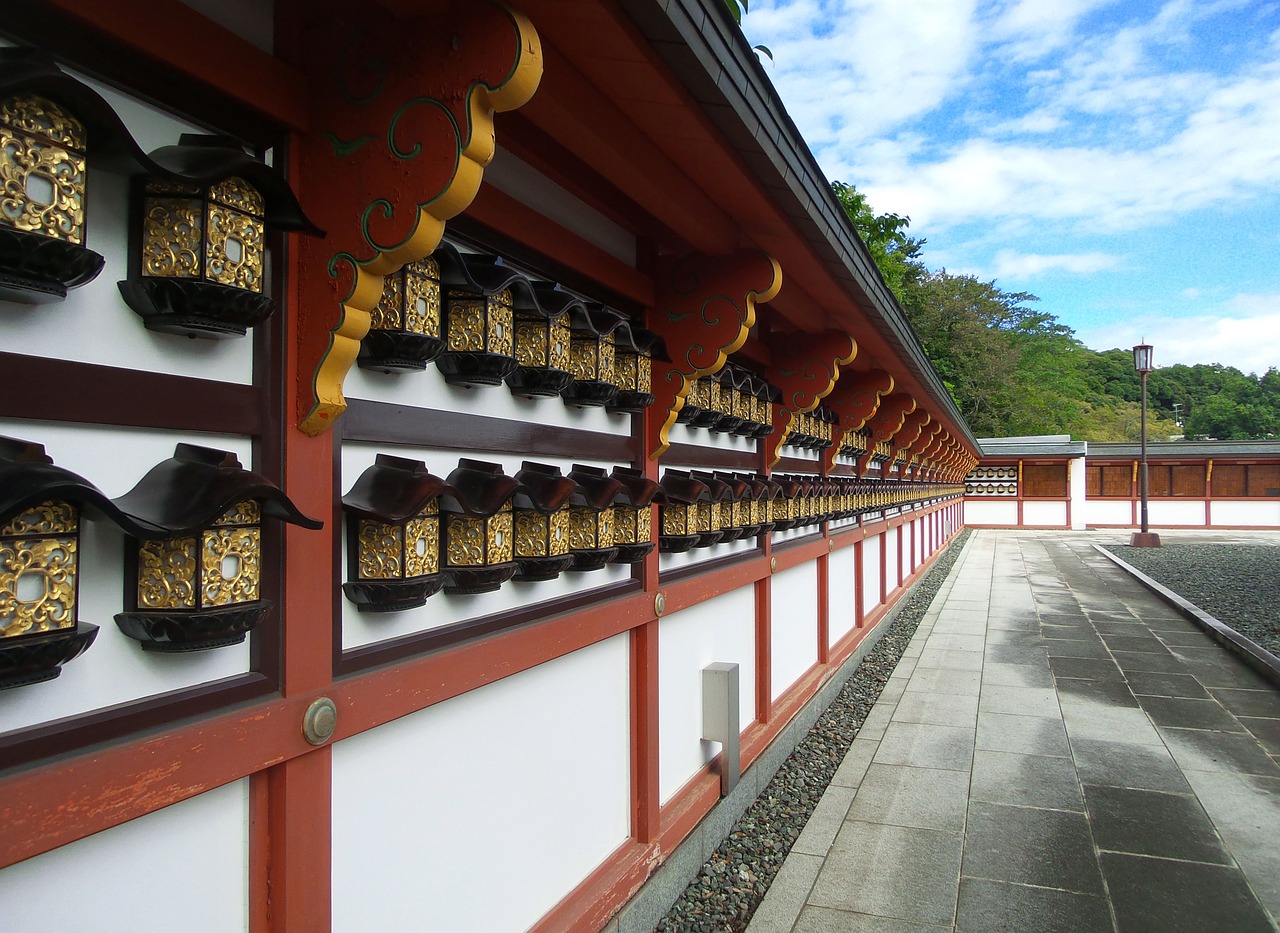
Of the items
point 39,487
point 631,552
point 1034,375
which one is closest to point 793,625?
point 631,552

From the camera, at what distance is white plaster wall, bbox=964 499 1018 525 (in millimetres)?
34594

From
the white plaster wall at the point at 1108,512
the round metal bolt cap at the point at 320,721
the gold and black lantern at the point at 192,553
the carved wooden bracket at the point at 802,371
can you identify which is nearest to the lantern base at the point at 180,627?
the gold and black lantern at the point at 192,553

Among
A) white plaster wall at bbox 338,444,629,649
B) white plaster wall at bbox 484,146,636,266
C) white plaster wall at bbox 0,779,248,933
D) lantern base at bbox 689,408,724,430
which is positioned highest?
white plaster wall at bbox 484,146,636,266

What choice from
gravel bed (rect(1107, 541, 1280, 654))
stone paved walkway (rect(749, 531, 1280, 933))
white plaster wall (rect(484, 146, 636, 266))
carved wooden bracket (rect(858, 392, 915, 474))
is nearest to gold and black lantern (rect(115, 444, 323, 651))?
white plaster wall (rect(484, 146, 636, 266))

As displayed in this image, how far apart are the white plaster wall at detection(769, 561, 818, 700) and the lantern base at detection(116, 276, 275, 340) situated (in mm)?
5078

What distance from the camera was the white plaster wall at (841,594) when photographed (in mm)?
8455

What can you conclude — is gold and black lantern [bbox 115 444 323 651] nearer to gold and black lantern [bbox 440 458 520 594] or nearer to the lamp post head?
gold and black lantern [bbox 440 458 520 594]

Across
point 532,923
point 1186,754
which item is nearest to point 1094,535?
point 1186,754

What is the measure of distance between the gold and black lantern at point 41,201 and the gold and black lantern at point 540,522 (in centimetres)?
144

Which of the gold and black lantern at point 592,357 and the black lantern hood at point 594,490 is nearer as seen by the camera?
the black lantern hood at point 594,490

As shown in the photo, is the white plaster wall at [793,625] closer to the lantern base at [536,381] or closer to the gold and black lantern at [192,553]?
the lantern base at [536,381]

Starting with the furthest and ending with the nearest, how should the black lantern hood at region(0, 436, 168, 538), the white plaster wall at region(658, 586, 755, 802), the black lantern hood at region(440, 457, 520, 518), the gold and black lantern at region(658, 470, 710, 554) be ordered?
the white plaster wall at region(658, 586, 755, 802), the gold and black lantern at region(658, 470, 710, 554), the black lantern hood at region(440, 457, 520, 518), the black lantern hood at region(0, 436, 168, 538)

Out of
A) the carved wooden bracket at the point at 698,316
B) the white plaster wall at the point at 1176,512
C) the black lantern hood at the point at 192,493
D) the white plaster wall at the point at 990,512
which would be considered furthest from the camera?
the white plaster wall at the point at 990,512

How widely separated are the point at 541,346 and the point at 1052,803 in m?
4.69
